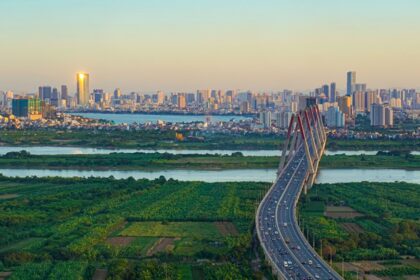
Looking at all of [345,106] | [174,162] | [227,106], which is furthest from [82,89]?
[174,162]

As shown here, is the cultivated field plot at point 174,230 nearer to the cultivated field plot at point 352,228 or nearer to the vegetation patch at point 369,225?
the vegetation patch at point 369,225

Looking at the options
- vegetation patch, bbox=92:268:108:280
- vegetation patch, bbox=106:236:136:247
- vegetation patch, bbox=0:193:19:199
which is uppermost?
vegetation patch, bbox=0:193:19:199

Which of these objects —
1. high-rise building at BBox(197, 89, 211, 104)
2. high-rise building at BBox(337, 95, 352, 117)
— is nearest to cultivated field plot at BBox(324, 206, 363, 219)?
high-rise building at BBox(337, 95, 352, 117)

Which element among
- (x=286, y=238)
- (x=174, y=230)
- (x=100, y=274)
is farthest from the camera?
(x=174, y=230)

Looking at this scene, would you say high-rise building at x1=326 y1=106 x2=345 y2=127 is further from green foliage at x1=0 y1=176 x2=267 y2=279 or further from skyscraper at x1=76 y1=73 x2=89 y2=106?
skyscraper at x1=76 y1=73 x2=89 y2=106

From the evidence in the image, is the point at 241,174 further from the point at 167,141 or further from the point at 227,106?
the point at 227,106

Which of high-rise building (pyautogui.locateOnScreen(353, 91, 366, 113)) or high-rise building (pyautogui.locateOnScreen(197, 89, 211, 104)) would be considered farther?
high-rise building (pyautogui.locateOnScreen(197, 89, 211, 104))

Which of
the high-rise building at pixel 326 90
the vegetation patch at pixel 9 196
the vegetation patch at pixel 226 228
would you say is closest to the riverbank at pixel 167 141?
the vegetation patch at pixel 9 196

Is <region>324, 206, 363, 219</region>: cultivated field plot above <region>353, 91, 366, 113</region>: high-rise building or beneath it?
beneath
